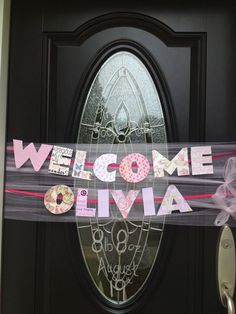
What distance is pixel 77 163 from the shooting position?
1033mm

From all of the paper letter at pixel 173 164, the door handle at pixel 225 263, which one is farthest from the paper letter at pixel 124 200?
the door handle at pixel 225 263

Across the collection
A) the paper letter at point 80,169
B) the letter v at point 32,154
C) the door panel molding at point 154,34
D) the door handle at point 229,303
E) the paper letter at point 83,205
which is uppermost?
the door panel molding at point 154,34

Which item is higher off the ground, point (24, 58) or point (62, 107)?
point (24, 58)

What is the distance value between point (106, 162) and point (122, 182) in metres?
0.09

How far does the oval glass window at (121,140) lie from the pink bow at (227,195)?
0.67 ft

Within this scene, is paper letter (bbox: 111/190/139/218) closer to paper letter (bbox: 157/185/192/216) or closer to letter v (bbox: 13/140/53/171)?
paper letter (bbox: 157/185/192/216)

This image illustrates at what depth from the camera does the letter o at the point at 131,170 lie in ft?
3.36

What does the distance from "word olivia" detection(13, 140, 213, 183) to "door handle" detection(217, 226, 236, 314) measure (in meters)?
0.24

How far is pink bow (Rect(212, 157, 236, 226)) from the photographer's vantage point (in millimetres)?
997

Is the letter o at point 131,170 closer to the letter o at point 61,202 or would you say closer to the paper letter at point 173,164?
the paper letter at point 173,164

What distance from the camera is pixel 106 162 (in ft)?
3.40

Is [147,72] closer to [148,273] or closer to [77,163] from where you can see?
[77,163]

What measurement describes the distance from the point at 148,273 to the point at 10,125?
0.70 meters

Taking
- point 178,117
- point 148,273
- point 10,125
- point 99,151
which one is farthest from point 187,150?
point 10,125
